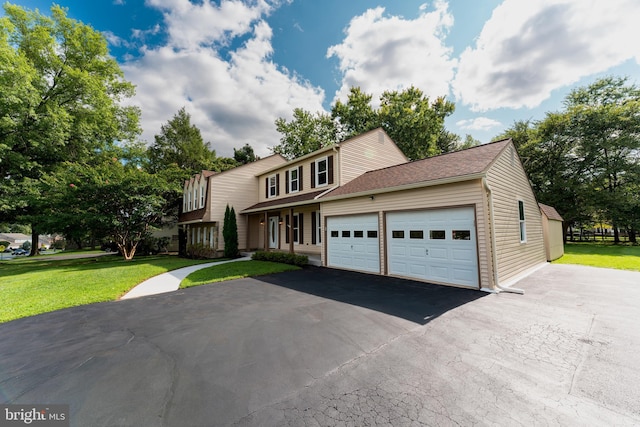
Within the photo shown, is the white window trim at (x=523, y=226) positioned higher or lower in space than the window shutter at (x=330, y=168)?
lower

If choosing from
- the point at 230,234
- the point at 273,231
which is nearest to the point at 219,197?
the point at 230,234

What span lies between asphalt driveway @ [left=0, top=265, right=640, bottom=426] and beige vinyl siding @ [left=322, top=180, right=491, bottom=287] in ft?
4.41

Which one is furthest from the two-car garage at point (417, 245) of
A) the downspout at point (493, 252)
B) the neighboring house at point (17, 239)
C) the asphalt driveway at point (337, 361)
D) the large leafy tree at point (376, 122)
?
the neighboring house at point (17, 239)

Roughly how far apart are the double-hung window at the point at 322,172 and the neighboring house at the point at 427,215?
5 cm

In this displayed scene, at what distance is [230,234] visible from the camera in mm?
16203

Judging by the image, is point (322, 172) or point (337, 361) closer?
point (337, 361)

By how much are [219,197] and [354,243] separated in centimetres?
1108

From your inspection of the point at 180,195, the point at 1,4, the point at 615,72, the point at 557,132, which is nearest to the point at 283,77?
the point at 180,195

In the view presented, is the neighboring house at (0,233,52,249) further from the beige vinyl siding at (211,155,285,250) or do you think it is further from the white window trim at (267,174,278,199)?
the white window trim at (267,174,278,199)

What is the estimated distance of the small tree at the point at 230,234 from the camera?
16078 mm

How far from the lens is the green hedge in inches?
479

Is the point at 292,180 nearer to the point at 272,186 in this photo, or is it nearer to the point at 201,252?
the point at 272,186

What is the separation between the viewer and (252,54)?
38.5 feet

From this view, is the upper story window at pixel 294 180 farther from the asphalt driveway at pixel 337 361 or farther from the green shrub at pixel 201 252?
the asphalt driveway at pixel 337 361
